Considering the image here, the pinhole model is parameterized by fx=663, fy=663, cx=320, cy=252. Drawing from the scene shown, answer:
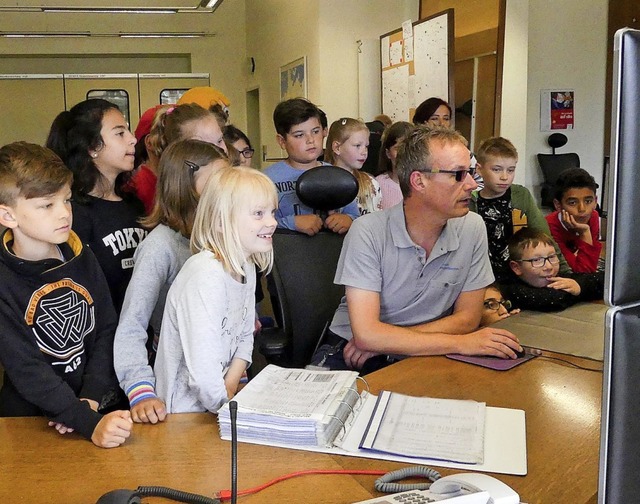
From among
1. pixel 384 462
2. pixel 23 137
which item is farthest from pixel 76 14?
pixel 384 462

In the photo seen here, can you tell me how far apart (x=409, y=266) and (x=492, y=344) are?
0.39 meters

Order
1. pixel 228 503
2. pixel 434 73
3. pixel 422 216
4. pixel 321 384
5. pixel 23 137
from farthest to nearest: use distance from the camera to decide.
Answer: pixel 23 137 → pixel 434 73 → pixel 422 216 → pixel 321 384 → pixel 228 503

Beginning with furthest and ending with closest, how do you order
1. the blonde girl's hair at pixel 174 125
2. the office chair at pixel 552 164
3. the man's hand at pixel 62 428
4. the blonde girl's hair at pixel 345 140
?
the office chair at pixel 552 164 < the blonde girl's hair at pixel 345 140 < the blonde girl's hair at pixel 174 125 < the man's hand at pixel 62 428

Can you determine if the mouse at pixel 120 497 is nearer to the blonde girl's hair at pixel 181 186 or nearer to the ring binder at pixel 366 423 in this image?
the ring binder at pixel 366 423

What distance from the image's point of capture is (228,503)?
995 mm

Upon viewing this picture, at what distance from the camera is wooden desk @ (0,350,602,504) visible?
104cm

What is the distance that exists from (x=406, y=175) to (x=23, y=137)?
7492 mm

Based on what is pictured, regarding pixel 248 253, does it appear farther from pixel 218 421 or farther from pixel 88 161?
pixel 88 161

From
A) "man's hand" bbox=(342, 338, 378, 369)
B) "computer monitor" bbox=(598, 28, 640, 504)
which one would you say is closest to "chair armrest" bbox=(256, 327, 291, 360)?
"man's hand" bbox=(342, 338, 378, 369)

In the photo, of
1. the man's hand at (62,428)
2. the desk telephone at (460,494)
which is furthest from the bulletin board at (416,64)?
the desk telephone at (460,494)

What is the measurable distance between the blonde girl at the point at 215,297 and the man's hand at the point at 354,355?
39cm

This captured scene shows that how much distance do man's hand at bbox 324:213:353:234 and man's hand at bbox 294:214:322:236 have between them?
35mm

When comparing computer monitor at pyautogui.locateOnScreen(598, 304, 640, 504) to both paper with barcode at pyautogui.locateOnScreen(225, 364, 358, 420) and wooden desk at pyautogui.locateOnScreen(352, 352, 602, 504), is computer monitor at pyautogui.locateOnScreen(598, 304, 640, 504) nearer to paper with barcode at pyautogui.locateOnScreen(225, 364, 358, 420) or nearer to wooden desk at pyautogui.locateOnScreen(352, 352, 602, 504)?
wooden desk at pyautogui.locateOnScreen(352, 352, 602, 504)

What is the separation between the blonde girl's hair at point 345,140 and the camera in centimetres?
311
